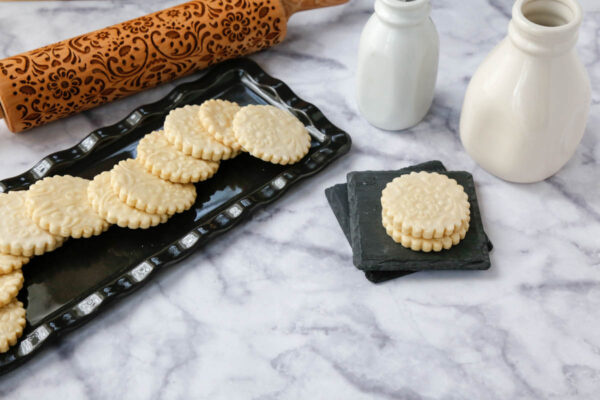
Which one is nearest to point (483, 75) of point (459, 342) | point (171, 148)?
point (459, 342)

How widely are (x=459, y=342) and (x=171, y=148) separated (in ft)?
1.81

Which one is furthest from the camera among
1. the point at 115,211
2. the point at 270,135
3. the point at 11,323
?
the point at 270,135

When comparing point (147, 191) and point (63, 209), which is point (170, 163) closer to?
point (147, 191)

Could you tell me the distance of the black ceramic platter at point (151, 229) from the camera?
1102 mm

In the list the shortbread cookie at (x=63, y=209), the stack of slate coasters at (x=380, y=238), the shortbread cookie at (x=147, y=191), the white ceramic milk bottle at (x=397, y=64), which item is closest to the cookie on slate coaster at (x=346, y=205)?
the stack of slate coasters at (x=380, y=238)

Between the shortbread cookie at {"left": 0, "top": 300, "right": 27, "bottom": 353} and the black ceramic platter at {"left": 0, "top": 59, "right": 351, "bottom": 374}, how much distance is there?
1cm

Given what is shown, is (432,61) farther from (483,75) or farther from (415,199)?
(415,199)

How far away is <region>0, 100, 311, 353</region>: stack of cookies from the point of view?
112 centimetres

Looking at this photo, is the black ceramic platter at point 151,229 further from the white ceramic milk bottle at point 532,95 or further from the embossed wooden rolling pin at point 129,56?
the white ceramic milk bottle at point 532,95

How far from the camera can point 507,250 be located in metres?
1.19

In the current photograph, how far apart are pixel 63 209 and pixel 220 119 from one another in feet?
0.98

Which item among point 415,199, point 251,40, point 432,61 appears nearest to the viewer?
point 415,199

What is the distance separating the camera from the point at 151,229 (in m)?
1.19

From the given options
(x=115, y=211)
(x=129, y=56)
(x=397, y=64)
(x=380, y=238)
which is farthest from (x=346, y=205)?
(x=129, y=56)
